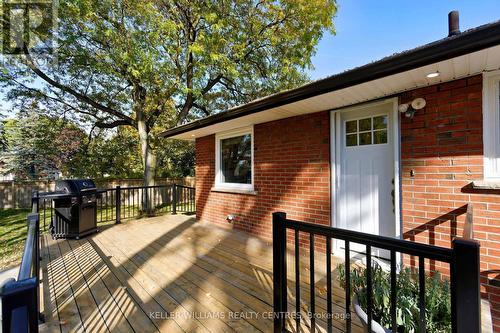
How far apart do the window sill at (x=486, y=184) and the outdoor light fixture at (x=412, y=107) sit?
922 millimetres

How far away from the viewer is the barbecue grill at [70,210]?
4516mm

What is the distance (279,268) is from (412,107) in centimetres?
237

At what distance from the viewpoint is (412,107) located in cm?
275

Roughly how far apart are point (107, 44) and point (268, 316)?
26.9 ft

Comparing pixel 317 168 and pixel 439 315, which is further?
pixel 317 168

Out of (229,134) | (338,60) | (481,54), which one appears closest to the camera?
(481,54)

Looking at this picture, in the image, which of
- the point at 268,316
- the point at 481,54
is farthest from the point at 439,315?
the point at 481,54

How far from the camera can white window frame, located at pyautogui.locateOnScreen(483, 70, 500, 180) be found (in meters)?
2.27

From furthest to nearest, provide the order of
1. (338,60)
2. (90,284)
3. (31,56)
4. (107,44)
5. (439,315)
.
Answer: (338,60) < (31,56) < (107,44) < (90,284) < (439,315)

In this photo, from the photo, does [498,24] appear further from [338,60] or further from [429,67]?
[338,60]

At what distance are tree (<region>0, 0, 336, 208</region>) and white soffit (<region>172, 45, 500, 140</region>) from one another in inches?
178

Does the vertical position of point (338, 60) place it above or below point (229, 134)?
above

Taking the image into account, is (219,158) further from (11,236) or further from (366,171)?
(11,236)

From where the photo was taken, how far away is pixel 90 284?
→ 2.84 m
